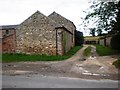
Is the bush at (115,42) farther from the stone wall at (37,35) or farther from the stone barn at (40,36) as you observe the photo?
the stone wall at (37,35)

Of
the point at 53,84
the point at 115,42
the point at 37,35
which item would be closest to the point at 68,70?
the point at 53,84

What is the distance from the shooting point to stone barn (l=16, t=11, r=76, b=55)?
36.4 m

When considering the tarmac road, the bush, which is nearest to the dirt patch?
the tarmac road

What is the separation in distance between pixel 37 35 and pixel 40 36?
501mm

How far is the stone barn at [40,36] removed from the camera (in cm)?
3638

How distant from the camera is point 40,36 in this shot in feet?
122

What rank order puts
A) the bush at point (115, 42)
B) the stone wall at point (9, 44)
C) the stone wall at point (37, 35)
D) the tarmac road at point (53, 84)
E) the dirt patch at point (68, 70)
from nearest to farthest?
the tarmac road at point (53, 84)
the dirt patch at point (68, 70)
the stone wall at point (37, 35)
the stone wall at point (9, 44)
the bush at point (115, 42)

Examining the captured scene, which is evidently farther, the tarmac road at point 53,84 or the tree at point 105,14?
the tree at point 105,14

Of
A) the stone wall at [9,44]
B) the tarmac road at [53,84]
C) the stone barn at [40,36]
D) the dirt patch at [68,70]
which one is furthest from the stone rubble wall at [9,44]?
the tarmac road at [53,84]

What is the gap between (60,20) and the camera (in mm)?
59812

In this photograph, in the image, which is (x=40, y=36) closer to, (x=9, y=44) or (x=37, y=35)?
(x=37, y=35)

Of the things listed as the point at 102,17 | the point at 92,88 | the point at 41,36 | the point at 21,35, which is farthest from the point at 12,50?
the point at 92,88

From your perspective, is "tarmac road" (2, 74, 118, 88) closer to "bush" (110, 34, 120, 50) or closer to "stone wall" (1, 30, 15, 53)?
"stone wall" (1, 30, 15, 53)

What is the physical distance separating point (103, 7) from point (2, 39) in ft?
53.0
